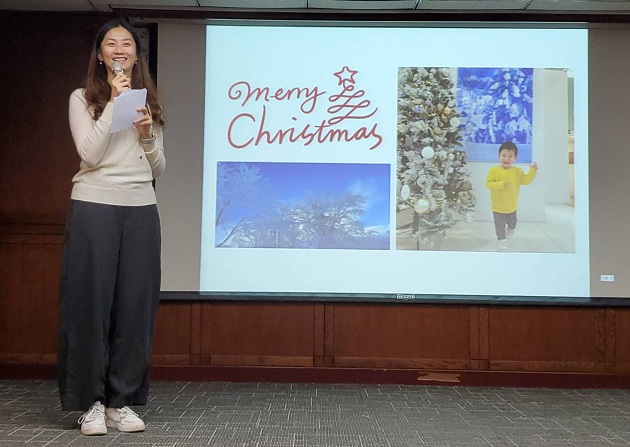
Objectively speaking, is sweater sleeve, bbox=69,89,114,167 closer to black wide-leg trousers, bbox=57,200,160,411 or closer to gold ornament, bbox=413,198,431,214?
black wide-leg trousers, bbox=57,200,160,411

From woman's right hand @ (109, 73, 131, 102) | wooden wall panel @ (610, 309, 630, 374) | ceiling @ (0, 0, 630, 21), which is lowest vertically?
wooden wall panel @ (610, 309, 630, 374)

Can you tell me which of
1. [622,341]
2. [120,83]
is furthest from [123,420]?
[622,341]

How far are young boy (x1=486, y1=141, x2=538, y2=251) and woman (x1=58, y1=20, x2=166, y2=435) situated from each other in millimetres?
2138

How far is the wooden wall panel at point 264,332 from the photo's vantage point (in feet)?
12.8

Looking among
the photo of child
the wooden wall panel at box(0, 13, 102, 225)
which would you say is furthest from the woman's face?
the photo of child

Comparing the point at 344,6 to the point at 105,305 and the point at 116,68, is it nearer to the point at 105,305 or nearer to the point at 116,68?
the point at 116,68

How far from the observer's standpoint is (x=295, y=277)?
3.91m

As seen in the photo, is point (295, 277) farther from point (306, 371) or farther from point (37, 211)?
point (37, 211)

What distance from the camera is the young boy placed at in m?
3.92

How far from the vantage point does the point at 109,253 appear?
2.47 meters

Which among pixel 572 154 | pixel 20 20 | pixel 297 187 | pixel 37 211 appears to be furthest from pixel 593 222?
pixel 20 20

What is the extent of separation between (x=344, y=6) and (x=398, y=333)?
6.33 feet

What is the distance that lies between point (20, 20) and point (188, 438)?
2837 mm

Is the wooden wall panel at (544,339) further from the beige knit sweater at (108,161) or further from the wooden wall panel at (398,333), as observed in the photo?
the beige knit sweater at (108,161)
